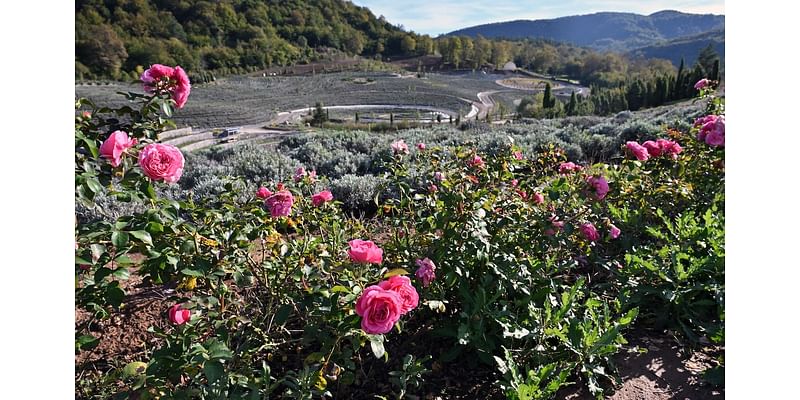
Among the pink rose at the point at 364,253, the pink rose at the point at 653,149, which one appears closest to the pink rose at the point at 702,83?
the pink rose at the point at 653,149

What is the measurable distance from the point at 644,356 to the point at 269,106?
45120mm

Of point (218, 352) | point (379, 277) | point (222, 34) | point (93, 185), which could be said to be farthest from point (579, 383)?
point (222, 34)

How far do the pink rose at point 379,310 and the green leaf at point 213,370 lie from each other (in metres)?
0.40

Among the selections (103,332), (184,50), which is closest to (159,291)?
(103,332)

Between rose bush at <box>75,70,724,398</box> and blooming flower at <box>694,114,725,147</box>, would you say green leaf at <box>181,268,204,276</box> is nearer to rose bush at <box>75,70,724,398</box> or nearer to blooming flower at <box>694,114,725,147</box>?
rose bush at <box>75,70,724,398</box>

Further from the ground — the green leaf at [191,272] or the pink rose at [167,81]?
the pink rose at [167,81]

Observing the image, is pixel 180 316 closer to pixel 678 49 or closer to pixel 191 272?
pixel 191 272

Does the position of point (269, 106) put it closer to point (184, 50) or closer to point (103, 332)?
point (184, 50)

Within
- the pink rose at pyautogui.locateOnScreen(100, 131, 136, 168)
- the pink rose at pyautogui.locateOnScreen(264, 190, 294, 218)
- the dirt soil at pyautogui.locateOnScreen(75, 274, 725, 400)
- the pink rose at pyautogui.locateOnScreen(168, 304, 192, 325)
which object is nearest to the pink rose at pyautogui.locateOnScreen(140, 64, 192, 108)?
the pink rose at pyautogui.locateOnScreen(100, 131, 136, 168)

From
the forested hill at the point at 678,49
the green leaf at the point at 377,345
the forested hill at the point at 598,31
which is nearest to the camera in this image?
the green leaf at the point at 377,345

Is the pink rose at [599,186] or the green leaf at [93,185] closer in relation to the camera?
the green leaf at [93,185]

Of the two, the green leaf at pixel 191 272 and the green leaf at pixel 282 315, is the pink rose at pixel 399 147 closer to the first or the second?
the green leaf at pixel 282 315

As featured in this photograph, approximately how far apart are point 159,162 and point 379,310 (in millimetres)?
728

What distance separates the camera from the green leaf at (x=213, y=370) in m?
1.22
